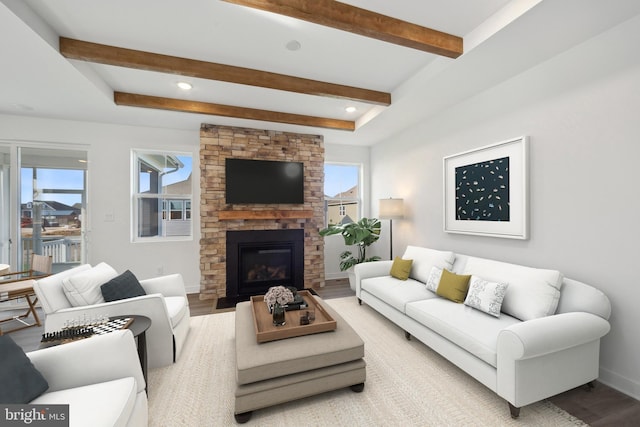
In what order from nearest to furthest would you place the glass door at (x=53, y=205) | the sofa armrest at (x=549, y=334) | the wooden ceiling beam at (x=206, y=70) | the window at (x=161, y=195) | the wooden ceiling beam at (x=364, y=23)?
the sofa armrest at (x=549, y=334) → the wooden ceiling beam at (x=364, y=23) → the wooden ceiling beam at (x=206, y=70) → the glass door at (x=53, y=205) → the window at (x=161, y=195)

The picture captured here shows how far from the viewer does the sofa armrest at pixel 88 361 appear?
4.56ft

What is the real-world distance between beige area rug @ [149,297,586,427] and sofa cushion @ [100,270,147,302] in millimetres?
714

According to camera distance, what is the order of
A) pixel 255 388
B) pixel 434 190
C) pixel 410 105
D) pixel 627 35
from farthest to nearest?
pixel 434 190, pixel 410 105, pixel 627 35, pixel 255 388

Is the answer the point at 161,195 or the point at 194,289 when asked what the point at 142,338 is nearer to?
the point at 194,289

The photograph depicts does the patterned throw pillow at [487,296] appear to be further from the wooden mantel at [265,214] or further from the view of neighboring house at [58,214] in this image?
the view of neighboring house at [58,214]

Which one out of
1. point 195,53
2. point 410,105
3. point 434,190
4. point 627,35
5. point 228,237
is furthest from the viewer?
point 228,237

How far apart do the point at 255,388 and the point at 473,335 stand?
1.60 meters

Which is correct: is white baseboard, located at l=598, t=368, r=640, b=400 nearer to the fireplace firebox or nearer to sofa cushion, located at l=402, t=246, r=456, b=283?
sofa cushion, located at l=402, t=246, r=456, b=283

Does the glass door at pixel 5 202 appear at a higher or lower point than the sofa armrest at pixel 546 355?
higher

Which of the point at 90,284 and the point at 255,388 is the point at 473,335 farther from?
the point at 90,284

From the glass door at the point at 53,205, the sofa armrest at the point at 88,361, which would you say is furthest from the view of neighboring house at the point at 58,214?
the sofa armrest at the point at 88,361

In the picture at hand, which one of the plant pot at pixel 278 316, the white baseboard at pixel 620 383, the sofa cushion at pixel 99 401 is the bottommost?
the white baseboard at pixel 620 383

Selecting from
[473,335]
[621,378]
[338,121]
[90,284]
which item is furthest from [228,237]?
[621,378]

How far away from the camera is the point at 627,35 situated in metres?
1.86
